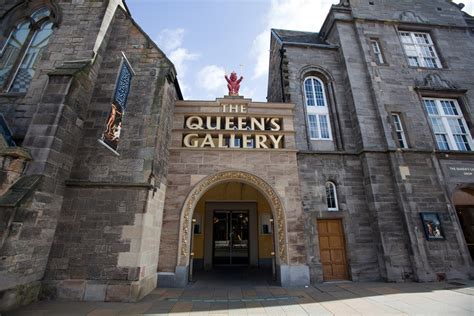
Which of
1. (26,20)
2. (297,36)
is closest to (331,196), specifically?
(297,36)

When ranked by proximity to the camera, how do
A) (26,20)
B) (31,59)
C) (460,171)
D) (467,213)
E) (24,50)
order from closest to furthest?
1. (31,59)
2. (24,50)
3. (26,20)
4. (460,171)
5. (467,213)

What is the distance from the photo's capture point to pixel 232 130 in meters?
9.02

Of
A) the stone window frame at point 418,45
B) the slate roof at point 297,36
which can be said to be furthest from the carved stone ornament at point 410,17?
the slate roof at point 297,36

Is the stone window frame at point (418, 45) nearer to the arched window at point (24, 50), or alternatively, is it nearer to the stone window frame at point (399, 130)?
the stone window frame at point (399, 130)

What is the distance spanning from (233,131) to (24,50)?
8.77m

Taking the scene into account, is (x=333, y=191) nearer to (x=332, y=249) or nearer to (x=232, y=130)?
(x=332, y=249)

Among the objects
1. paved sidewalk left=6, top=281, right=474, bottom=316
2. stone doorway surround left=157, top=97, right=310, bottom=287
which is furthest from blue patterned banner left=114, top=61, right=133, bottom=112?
paved sidewalk left=6, top=281, right=474, bottom=316

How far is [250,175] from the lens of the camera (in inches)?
329

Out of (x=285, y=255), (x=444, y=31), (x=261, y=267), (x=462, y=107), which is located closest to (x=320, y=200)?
(x=285, y=255)

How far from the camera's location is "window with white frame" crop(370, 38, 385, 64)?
11.1 metres

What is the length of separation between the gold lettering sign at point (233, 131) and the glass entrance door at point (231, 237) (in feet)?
17.4

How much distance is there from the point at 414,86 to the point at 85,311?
15413mm

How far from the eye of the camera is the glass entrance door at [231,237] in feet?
39.1

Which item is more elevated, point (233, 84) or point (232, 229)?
point (233, 84)
